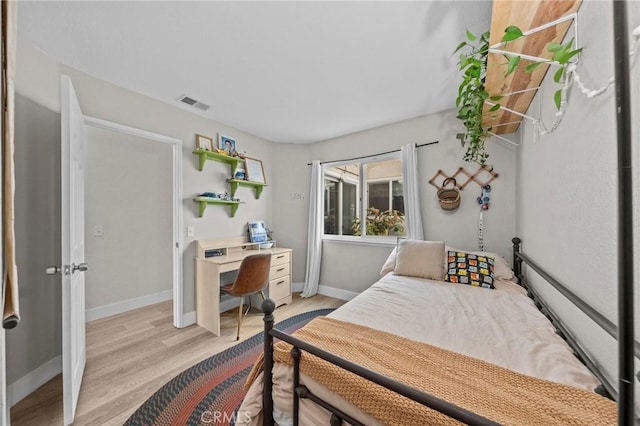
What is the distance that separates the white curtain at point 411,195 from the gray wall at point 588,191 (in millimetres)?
1332

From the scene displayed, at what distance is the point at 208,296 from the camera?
2.59 meters

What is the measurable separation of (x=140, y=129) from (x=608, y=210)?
10.7 ft

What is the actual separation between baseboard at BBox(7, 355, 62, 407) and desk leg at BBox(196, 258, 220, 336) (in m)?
1.07

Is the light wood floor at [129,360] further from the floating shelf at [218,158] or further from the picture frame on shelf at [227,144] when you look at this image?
the picture frame on shelf at [227,144]

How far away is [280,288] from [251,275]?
84 centimetres

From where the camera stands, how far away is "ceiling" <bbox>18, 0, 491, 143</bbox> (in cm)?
145

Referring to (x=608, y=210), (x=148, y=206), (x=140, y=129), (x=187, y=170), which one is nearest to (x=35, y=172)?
(x=140, y=129)

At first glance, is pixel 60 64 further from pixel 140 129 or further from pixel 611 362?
pixel 611 362

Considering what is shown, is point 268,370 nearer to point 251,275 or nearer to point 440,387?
point 440,387

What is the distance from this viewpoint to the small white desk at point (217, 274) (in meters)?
2.53

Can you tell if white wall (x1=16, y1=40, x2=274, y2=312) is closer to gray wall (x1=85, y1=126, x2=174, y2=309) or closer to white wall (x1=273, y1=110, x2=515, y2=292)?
white wall (x1=273, y1=110, x2=515, y2=292)

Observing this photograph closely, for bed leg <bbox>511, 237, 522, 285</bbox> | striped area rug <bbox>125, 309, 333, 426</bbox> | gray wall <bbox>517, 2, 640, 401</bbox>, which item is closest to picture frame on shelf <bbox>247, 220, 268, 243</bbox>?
striped area rug <bbox>125, 309, 333, 426</bbox>

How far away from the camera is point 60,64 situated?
1.95 m

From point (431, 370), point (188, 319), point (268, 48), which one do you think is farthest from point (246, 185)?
point (431, 370)
